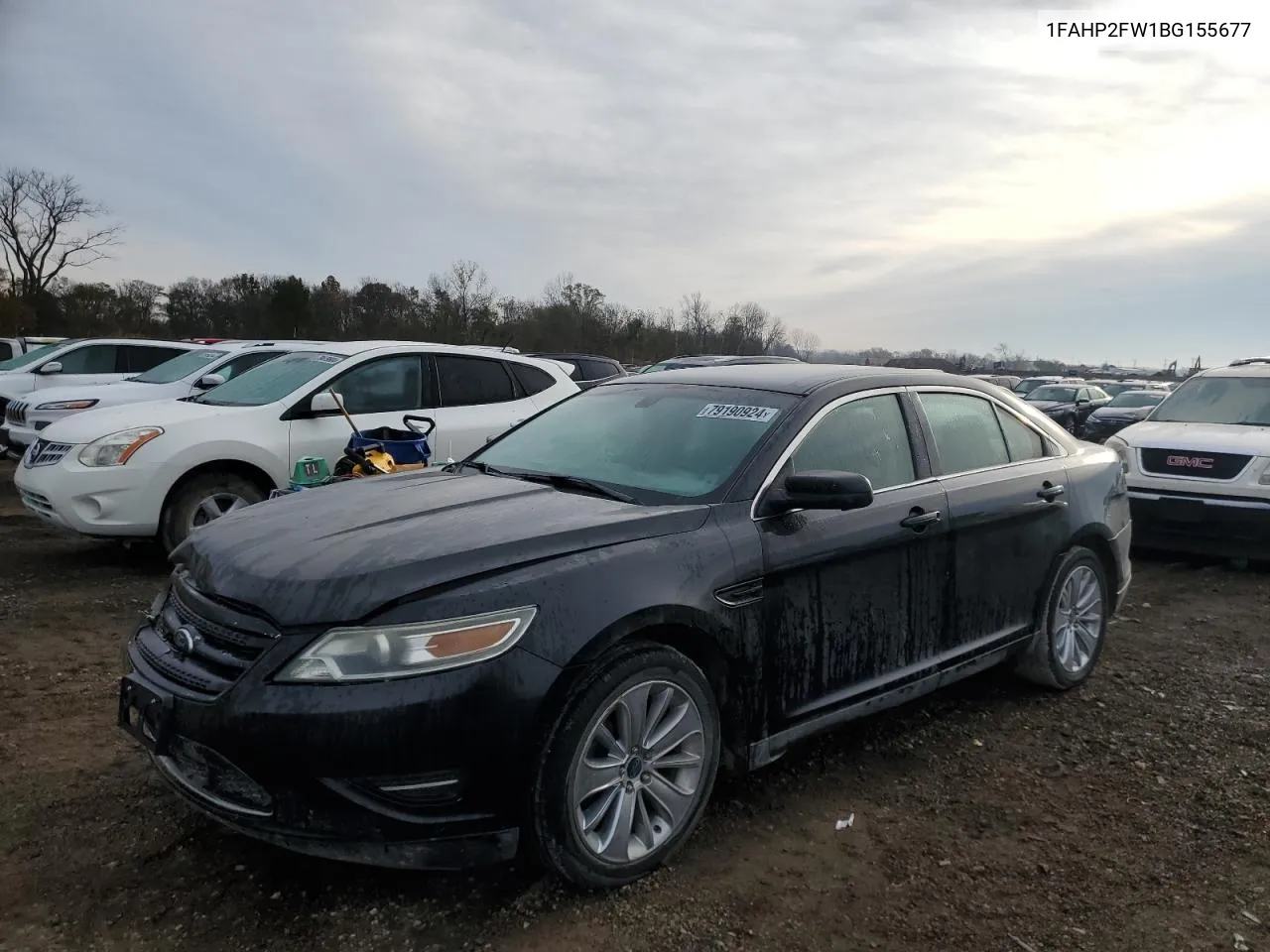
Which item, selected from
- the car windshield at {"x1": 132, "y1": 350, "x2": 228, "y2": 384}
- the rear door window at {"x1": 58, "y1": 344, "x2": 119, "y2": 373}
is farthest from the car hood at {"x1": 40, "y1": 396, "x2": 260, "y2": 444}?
the rear door window at {"x1": 58, "y1": 344, "x2": 119, "y2": 373}

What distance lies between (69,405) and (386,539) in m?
9.23

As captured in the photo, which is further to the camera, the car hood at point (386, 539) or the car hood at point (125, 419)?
the car hood at point (125, 419)

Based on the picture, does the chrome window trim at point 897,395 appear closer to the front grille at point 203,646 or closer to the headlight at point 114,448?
the front grille at point 203,646

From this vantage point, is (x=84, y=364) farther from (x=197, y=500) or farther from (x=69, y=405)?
(x=197, y=500)

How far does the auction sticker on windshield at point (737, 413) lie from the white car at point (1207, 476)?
4.71 m

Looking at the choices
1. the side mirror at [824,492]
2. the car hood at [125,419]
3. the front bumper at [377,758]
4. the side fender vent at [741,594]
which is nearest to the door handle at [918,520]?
the side mirror at [824,492]

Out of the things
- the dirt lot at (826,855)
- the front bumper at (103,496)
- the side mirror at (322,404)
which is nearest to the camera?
the dirt lot at (826,855)

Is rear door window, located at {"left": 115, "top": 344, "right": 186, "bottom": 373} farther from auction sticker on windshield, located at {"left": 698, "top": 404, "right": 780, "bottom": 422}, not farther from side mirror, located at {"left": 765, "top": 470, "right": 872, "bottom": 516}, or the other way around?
side mirror, located at {"left": 765, "top": 470, "right": 872, "bottom": 516}

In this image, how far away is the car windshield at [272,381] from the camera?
7219mm

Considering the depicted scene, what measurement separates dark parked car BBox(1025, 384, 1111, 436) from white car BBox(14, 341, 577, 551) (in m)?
18.4

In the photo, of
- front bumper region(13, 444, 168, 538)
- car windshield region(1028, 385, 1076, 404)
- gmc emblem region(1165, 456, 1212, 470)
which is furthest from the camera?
car windshield region(1028, 385, 1076, 404)

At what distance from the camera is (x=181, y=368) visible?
1188 centimetres

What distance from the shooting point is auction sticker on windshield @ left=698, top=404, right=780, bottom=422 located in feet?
12.1

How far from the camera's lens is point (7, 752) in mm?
3703
